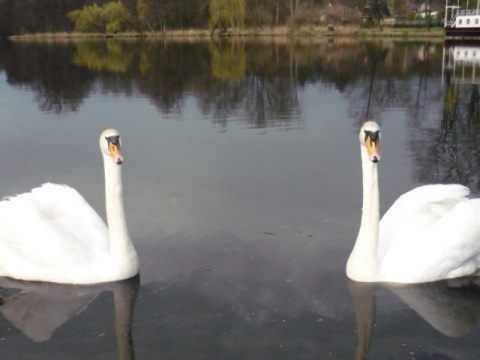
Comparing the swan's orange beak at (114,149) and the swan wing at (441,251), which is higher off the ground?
the swan's orange beak at (114,149)

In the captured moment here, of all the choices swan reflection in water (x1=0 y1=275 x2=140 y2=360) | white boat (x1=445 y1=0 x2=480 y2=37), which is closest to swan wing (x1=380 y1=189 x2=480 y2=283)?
swan reflection in water (x1=0 y1=275 x2=140 y2=360)

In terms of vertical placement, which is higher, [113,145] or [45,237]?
[113,145]

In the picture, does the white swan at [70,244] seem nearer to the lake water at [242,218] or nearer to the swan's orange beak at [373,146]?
the lake water at [242,218]

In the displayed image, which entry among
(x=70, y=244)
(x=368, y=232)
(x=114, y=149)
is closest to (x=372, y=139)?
(x=368, y=232)

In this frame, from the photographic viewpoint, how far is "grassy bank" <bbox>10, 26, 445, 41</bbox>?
5220 cm

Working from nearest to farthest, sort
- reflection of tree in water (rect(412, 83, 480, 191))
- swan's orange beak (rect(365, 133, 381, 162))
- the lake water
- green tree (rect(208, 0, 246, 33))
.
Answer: the lake water, swan's orange beak (rect(365, 133, 381, 162)), reflection of tree in water (rect(412, 83, 480, 191)), green tree (rect(208, 0, 246, 33))

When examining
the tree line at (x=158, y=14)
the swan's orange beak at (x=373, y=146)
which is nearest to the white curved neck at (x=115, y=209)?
the swan's orange beak at (x=373, y=146)

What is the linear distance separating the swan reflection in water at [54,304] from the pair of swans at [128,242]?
80 mm

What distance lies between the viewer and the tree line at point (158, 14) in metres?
60.9

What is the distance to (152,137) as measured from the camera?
1135cm

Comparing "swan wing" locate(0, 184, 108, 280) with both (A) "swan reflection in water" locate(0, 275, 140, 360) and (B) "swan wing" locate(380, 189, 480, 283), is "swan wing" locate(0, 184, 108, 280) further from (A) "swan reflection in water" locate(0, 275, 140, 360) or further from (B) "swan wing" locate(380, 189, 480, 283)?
(B) "swan wing" locate(380, 189, 480, 283)

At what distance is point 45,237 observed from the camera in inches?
201

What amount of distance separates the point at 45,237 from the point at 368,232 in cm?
262

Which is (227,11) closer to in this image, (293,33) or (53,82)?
(293,33)
